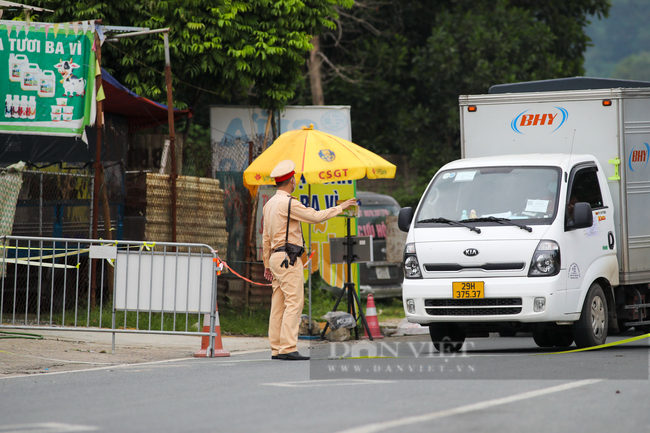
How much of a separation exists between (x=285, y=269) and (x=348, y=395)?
8.74 ft

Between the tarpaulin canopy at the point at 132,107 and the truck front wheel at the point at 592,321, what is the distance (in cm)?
719

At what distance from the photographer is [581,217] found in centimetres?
852

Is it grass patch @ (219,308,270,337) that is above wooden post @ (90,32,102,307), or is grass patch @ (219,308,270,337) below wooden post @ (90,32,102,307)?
below

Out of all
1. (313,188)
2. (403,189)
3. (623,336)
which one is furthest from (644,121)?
(403,189)

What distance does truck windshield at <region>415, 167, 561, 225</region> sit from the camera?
8.81 metres

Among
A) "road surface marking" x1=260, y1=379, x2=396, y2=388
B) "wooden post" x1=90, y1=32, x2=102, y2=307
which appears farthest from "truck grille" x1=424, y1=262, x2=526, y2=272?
"wooden post" x1=90, y1=32, x2=102, y2=307

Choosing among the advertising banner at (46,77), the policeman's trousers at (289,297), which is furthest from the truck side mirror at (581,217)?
the advertising banner at (46,77)

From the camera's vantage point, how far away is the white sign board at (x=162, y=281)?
9.20m

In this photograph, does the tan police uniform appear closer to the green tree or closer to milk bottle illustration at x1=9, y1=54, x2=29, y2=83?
milk bottle illustration at x1=9, y1=54, x2=29, y2=83

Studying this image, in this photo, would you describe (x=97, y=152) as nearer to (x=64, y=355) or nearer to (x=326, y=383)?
(x=64, y=355)

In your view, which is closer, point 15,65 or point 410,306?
point 410,306

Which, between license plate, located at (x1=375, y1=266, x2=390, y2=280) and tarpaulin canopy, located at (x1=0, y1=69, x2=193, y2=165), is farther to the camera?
license plate, located at (x1=375, y1=266, x2=390, y2=280)

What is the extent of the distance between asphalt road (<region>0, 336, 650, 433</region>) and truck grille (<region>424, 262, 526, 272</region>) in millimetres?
886

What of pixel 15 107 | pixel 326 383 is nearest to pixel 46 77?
pixel 15 107
